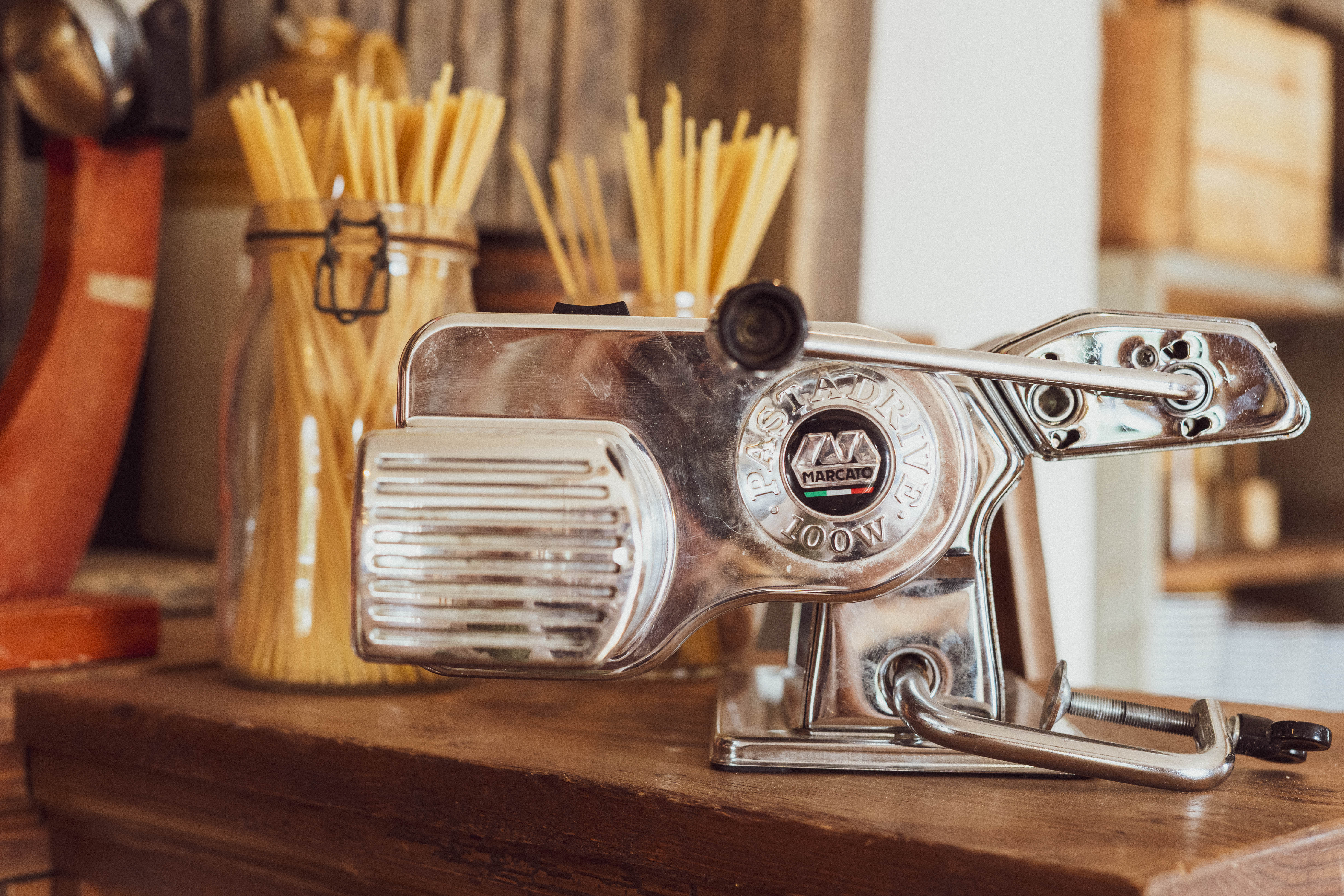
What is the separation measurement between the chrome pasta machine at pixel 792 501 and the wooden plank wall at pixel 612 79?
562 millimetres

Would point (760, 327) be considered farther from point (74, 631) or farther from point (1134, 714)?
point (74, 631)

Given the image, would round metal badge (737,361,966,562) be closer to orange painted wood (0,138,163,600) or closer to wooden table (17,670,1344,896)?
wooden table (17,670,1344,896)

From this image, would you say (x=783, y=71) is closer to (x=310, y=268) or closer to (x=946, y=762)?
(x=310, y=268)

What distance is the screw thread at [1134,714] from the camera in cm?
48

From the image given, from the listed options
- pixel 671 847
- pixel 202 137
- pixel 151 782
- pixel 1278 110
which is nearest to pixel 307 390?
pixel 151 782

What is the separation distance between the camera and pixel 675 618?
1.52 feet

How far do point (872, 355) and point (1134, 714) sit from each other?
19 cm

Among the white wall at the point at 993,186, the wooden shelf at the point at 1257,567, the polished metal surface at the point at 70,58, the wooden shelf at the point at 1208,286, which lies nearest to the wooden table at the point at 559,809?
the polished metal surface at the point at 70,58

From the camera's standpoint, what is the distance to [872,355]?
0.43 meters

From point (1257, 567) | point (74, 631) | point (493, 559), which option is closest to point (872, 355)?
point (493, 559)

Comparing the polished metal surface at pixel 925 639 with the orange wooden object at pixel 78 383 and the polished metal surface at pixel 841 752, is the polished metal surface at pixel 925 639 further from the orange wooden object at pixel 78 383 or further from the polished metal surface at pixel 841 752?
the orange wooden object at pixel 78 383

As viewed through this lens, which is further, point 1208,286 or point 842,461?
point 1208,286

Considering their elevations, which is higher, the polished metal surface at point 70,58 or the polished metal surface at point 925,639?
the polished metal surface at point 70,58

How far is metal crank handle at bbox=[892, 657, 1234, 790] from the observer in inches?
17.0
